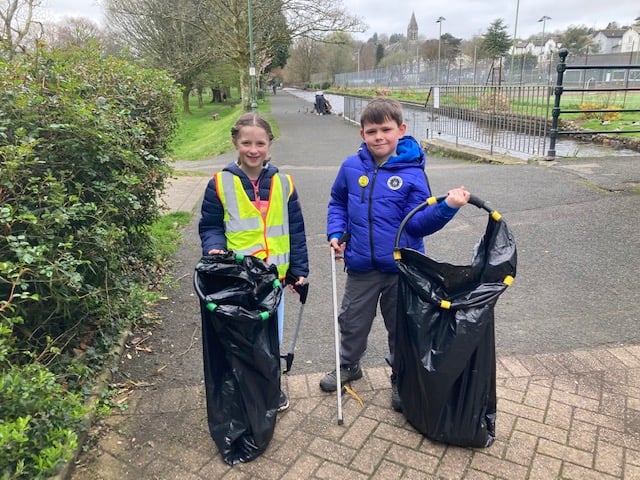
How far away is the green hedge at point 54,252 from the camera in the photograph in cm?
202

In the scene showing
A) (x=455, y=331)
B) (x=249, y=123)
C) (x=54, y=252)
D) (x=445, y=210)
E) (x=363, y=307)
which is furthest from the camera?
(x=363, y=307)

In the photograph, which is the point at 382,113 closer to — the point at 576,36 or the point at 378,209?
the point at 378,209

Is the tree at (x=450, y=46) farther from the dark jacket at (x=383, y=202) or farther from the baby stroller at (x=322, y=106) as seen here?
the dark jacket at (x=383, y=202)

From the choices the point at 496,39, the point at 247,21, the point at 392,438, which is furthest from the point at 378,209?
the point at 496,39

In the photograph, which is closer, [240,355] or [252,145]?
[240,355]

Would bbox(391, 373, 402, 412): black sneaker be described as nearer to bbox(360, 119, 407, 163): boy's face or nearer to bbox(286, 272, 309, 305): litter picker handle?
bbox(286, 272, 309, 305): litter picker handle

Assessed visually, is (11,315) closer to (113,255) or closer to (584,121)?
(113,255)

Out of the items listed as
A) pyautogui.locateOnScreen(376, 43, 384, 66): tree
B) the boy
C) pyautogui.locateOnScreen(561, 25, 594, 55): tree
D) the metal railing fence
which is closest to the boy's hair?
the boy

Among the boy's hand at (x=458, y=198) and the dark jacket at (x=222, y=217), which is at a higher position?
the boy's hand at (x=458, y=198)

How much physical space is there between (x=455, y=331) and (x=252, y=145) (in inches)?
55.2

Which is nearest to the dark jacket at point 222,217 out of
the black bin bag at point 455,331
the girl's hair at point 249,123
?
the girl's hair at point 249,123

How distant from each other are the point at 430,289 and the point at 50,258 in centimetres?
179

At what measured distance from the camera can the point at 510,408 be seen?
2.89 meters

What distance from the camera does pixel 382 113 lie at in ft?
9.11
